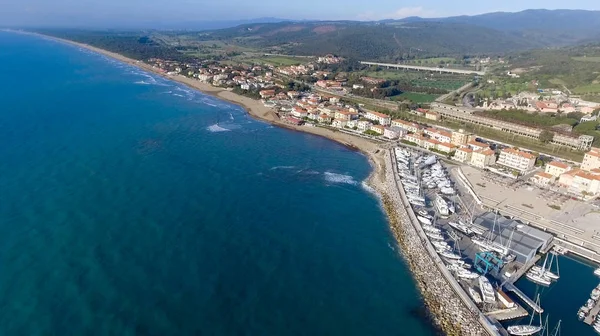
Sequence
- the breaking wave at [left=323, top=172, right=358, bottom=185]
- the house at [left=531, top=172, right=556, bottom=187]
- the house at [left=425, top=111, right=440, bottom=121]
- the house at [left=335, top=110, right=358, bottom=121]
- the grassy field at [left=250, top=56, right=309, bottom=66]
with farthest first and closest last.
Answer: the grassy field at [left=250, top=56, right=309, bottom=66]
the house at [left=425, top=111, right=440, bottom=121]
the house at [left=335, top=110, right=358, bottom=121]
the breaking wave at [left=323, top=172, right=358, bottom=185]
the house at [left=531, top=172, right=556, bottom=187]

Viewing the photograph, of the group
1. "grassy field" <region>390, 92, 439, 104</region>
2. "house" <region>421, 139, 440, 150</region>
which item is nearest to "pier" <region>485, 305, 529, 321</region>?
"house" <region>421, 139, 440, 150</region>

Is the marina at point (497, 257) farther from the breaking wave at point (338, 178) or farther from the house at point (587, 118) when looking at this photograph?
the house at point (587, 118)

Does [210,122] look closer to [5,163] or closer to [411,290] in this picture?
[5,163]

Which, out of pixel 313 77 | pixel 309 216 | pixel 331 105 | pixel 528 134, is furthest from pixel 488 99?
pixel 309 216

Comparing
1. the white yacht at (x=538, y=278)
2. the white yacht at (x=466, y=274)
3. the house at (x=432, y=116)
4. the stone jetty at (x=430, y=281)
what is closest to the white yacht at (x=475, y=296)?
the stone jetty at (x=430, y=281)

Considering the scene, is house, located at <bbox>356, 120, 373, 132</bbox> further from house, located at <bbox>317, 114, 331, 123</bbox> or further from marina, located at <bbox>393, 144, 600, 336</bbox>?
marina, located at <bbox>393, 144, 600, 336</bbox>

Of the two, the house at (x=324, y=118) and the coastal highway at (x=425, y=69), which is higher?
the house at (x=324, y=118)
